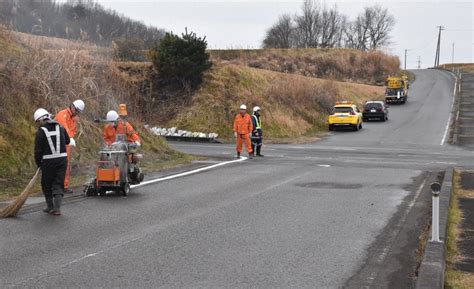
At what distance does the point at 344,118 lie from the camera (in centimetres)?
3778

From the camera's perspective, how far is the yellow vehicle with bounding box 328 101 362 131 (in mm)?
37781

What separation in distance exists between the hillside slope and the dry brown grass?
720 inches

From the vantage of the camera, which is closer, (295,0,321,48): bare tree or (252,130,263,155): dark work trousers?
(252,130,263,155): dark work trousers

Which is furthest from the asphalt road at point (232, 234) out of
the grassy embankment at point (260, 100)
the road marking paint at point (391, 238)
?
the grassy embankment at point (260, 100)

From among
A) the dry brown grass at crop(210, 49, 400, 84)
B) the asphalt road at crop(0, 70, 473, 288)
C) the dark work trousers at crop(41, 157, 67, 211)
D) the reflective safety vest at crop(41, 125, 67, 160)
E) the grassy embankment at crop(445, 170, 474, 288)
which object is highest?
the dry brown grass at crop(210, 49, 400, 84)

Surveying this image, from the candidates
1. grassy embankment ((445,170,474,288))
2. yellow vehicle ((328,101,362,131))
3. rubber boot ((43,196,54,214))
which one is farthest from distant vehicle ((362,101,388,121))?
rubber boot ((43,196,54,214))

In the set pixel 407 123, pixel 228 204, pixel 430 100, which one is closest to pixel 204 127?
pixel 407 123

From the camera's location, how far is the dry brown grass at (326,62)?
2468 inches

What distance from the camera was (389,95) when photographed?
5691cm

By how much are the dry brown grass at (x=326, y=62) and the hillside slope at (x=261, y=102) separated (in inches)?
720

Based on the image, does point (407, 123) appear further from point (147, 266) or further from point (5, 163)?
point (147, 266)

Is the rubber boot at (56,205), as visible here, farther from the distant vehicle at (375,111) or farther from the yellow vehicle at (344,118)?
the distant vehicle at (375,111)

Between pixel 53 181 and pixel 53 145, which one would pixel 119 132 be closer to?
pixel 53 145

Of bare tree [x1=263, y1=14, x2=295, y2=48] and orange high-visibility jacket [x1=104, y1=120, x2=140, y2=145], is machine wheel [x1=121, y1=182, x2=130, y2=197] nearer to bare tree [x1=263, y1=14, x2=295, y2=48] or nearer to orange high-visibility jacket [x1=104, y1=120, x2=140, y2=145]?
orange high-visibility jacket [x1=104, y1=120, x2=140, y2=145]
